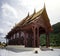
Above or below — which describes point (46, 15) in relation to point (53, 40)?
above

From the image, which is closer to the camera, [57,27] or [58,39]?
[58,39]

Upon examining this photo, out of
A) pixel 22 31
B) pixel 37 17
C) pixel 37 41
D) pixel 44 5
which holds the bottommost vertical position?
pixel 37 41

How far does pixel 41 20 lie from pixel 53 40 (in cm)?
1458

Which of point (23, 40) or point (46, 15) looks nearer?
point (46, 15)

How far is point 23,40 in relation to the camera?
2048 cm

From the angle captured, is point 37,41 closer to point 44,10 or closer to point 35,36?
point 35,36

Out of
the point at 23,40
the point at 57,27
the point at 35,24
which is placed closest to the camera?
the point at 35,24

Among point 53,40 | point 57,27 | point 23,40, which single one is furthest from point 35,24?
point 57,27

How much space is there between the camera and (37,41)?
18.1 m

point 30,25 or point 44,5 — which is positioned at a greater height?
point 44,5

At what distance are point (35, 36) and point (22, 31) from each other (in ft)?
8.42

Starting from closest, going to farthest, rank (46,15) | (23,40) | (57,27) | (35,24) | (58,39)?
(35,24) → (46,15) → (23,40) → (58,39) → (57,27)

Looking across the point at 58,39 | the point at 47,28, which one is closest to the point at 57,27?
the point at 58,39

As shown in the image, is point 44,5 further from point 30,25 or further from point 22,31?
point 22,31
